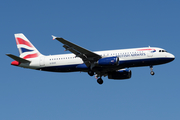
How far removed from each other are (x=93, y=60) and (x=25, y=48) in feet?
42.1

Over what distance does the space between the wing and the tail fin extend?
915 cm

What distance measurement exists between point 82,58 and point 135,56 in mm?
7616

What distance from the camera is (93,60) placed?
44.9 meters

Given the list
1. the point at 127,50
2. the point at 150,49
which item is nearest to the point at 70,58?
the point at 127,50

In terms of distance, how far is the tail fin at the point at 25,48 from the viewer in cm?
5006

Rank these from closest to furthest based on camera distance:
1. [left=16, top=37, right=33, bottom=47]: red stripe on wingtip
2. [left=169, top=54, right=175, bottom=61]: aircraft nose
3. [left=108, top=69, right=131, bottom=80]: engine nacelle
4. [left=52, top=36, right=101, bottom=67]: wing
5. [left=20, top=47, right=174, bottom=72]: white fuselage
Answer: [left=52, top=36, right=101, bottom=67]: wing → [left=20, top=47, right=174, bottom=72]: white fuselage → [left=169, top=54, right=175, bottom=61]: aircraft nose → [left=108, top=69, right=131, bottom=80]: engine nacelle → [left=16, top=37, right=33, bottom=47]: red stripe on wingtip

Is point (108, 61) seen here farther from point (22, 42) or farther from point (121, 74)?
point (22, 42)

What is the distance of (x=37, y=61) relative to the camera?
48281 millimetres

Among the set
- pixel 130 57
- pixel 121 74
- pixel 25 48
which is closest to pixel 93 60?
pixel 130 57

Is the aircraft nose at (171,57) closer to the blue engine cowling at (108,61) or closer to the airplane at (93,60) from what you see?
the airplane at (93,60)

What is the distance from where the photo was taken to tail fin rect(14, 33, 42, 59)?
50.1 metres

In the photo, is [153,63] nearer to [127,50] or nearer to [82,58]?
[127,50]

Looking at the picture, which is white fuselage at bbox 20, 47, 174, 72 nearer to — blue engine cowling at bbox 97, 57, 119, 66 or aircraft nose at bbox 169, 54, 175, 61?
aircraft nose at bbox 169, 54, 175, 61

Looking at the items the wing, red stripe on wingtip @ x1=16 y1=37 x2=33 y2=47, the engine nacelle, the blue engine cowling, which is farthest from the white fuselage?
red stripe on wingtip @ x1=16 y1=37 x2=33 y2=47
